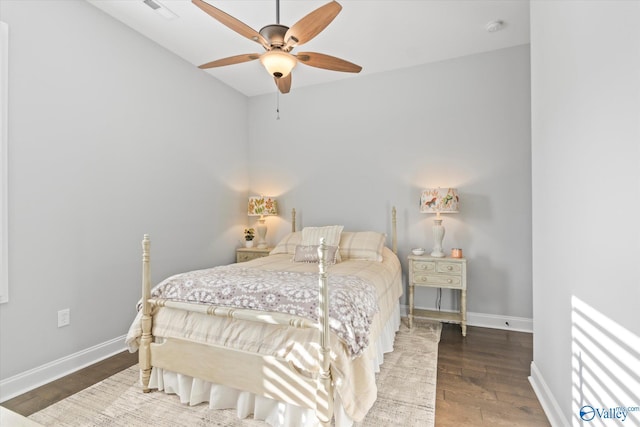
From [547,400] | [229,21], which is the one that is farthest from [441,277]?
[229,21]

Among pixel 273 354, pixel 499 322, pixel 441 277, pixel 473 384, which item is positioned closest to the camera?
pixel 273 354

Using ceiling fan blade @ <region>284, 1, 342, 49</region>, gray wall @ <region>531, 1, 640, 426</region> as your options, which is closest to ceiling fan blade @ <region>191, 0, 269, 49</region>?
ceiling fan blade @ <region>284, 1, 342, 49</region>

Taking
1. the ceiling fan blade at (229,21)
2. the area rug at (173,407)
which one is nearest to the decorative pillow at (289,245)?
the area rug at (173,407)

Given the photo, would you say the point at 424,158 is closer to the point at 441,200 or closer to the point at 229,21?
the point at 441,200

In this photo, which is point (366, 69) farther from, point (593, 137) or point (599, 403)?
point (599, 403)

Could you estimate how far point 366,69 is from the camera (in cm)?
384

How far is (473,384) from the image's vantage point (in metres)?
2.23

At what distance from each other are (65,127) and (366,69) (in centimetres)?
307

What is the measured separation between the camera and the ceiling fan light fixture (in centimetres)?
203

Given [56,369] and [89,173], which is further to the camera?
[89,173]

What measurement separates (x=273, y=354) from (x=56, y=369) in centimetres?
187

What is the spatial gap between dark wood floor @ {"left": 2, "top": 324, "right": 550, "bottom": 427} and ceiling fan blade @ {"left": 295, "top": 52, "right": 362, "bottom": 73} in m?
2.32

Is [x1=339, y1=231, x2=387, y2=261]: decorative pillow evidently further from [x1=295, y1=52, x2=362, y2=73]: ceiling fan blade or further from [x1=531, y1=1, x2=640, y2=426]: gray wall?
[x1=295, y1=52, x2=362, y2=73]: ceiling fan blade

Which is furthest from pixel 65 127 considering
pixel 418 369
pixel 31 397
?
pixel 418 369
